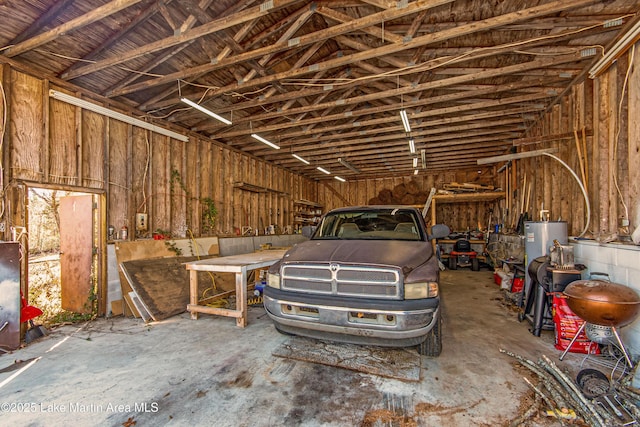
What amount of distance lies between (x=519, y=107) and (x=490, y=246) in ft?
14.2

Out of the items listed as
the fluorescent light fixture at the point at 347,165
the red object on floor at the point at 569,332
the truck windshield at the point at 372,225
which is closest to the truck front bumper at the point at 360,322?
the truck windshield at the point at 372,225

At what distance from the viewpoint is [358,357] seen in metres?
3.04

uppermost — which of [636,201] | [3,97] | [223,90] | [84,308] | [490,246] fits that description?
[223,90]

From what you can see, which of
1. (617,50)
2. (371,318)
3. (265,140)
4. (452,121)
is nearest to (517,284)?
(452,121)

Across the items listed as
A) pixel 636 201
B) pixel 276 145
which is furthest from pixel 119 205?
pixel 636 201

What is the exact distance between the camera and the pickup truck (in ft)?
8.25

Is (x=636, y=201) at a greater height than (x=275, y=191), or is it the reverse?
(x=275, y=191)

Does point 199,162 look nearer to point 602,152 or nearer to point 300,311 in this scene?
point 300,311

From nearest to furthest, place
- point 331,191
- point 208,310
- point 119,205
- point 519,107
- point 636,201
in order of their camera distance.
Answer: point 636,201, point 208,310, point 119,205, point 519,107, point 331,191

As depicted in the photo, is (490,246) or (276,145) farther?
(490,246)

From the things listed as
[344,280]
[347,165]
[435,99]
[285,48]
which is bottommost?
[344,280]

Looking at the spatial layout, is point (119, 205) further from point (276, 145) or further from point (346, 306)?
point (346, 306)

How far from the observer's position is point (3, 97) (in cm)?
396

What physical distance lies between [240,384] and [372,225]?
258cm
